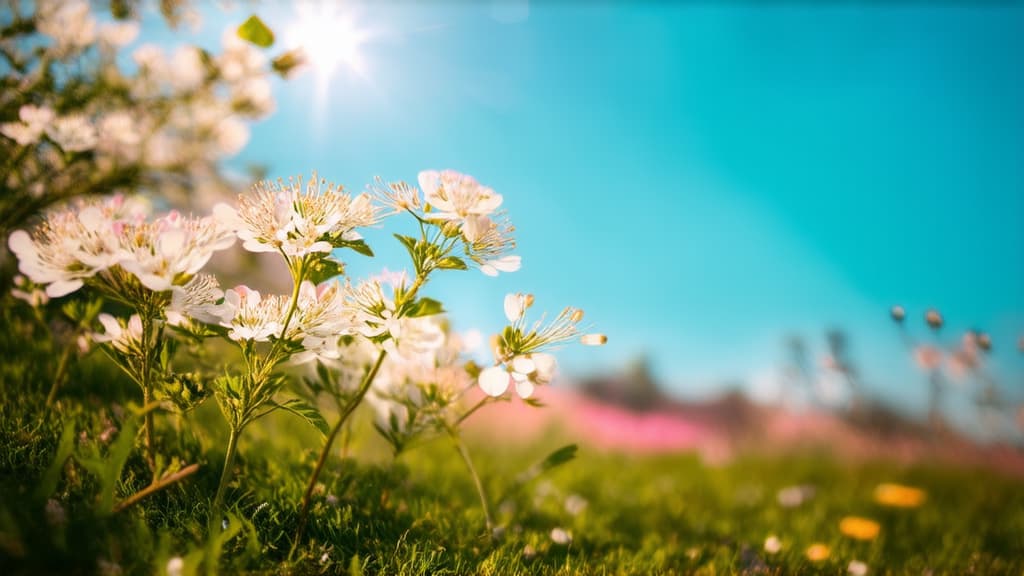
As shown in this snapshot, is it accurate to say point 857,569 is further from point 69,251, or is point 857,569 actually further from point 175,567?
point 69,251

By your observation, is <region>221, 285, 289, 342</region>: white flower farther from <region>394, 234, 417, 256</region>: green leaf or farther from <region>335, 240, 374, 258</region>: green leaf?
<region>394, 234, 417, 256</region>: green leaf

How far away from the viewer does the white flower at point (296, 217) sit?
50.3 inches

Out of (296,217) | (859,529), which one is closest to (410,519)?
(296,217)

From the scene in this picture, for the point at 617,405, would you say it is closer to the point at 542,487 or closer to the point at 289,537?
the point at 542,487

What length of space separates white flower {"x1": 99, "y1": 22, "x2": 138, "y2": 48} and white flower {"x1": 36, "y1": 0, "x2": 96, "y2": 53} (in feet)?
0.24

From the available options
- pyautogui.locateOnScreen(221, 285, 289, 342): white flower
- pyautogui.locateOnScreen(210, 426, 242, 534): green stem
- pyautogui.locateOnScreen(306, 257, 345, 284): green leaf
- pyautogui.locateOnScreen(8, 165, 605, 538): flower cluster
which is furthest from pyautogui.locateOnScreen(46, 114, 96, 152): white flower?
pyautogui.locateOnScreen(210, 426, 242, 534): green stem

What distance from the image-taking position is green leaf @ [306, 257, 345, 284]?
137 centimetres

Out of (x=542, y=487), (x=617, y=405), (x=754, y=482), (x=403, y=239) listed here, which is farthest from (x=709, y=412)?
(x=403, y=239)

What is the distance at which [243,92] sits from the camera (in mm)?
2840

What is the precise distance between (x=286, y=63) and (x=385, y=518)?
1.85 meters

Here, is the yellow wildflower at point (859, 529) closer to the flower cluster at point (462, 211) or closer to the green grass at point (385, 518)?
the green grass at point (385, 518)

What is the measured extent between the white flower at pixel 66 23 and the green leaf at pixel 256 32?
1.44 m

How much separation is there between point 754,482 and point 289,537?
11.8ft

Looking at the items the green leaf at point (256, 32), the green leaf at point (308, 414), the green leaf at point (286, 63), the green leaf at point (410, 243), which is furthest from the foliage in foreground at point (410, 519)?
the green leaf at point (286, 63)
